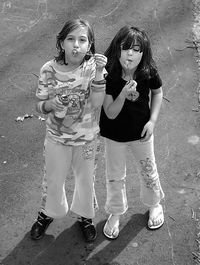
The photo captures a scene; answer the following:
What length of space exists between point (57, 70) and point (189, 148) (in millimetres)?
1965

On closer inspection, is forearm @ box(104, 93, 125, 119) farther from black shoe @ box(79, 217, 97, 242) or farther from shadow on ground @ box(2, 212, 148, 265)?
shadow on ground @ box(2, 212, 148, 265)

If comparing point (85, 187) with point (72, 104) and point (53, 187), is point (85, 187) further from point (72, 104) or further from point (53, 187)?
point (72, 104)

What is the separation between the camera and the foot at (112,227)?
13.9 feet

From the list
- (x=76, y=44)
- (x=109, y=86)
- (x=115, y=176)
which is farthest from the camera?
(x=115, y=176)

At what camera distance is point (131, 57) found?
3543 mm

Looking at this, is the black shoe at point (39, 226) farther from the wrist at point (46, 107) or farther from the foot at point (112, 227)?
the wrist at point (46, 107)

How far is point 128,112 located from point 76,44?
2.00 ft

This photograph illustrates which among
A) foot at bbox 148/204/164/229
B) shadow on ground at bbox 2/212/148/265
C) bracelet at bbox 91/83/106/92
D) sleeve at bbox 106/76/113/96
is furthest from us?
foot at bbox 148/204/164/229

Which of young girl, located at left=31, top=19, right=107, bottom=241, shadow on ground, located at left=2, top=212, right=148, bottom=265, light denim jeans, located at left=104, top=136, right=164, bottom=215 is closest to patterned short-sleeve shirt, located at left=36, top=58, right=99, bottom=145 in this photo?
young girl, located at left=31, top=19, right=107, bottom=241

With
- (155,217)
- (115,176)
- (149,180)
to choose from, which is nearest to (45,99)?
(115,176)

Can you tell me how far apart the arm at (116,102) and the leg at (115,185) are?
0.30m

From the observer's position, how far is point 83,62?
11.6 ft

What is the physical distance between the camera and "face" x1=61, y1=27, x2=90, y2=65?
135 inches

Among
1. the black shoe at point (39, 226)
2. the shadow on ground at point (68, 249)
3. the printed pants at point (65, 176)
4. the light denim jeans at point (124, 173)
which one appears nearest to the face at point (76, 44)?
the printed pants at point (65, 176)
